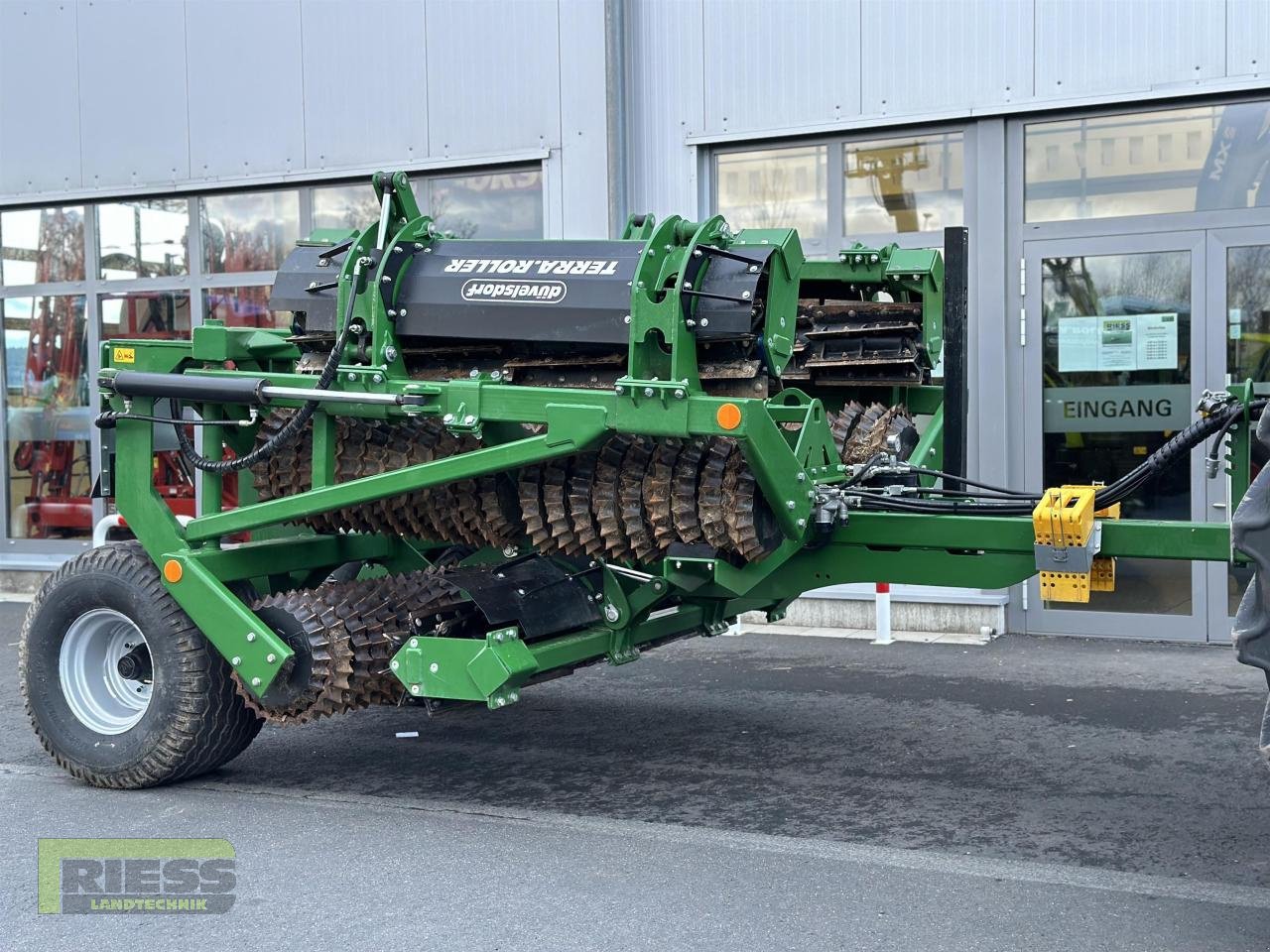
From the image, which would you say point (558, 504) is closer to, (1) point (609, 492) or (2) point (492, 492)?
(1) point (609, 492)

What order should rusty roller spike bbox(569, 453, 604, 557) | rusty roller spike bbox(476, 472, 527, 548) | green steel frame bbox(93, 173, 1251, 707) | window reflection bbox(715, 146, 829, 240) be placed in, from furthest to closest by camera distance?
1. window reflection bbox(715, 146, 829, 240)
2. rusty roller spike bbox(476, 472, 527, 548)
3. rusty roller spike bbox(569, 453, 604, 557)
4. green steel frame bbox(93, 173, 1251, 707)

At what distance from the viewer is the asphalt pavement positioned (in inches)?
169

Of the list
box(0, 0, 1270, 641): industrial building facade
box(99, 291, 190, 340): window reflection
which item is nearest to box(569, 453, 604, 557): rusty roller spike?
box(0, 0, 1270, 641): industrial building facade

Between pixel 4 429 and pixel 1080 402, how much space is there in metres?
8.40

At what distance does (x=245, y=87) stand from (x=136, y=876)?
7655 mm

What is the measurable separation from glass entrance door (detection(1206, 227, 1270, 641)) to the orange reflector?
495 centimetres

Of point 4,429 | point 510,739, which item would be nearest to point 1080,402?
point 510,739

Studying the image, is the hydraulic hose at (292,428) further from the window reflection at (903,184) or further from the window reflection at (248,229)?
the window reflection at (248,229)

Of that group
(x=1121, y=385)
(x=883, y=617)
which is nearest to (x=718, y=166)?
(x=1121, y=385)

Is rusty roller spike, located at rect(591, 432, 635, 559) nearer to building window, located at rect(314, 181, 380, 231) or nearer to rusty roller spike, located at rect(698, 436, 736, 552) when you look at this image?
rusty roller spike, located at rect(698, 436, 736, 552)

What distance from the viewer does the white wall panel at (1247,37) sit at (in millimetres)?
8484

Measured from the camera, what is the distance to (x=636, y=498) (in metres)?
5.34

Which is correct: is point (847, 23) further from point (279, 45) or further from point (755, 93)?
point (279, 45)

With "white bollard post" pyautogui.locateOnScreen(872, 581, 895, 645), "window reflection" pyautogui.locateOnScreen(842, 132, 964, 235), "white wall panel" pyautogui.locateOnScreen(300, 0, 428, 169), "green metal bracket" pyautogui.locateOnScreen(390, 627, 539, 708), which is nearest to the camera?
"green metal bracket" pyautogui.locateOnScreen(390, 627, 539, 708)
